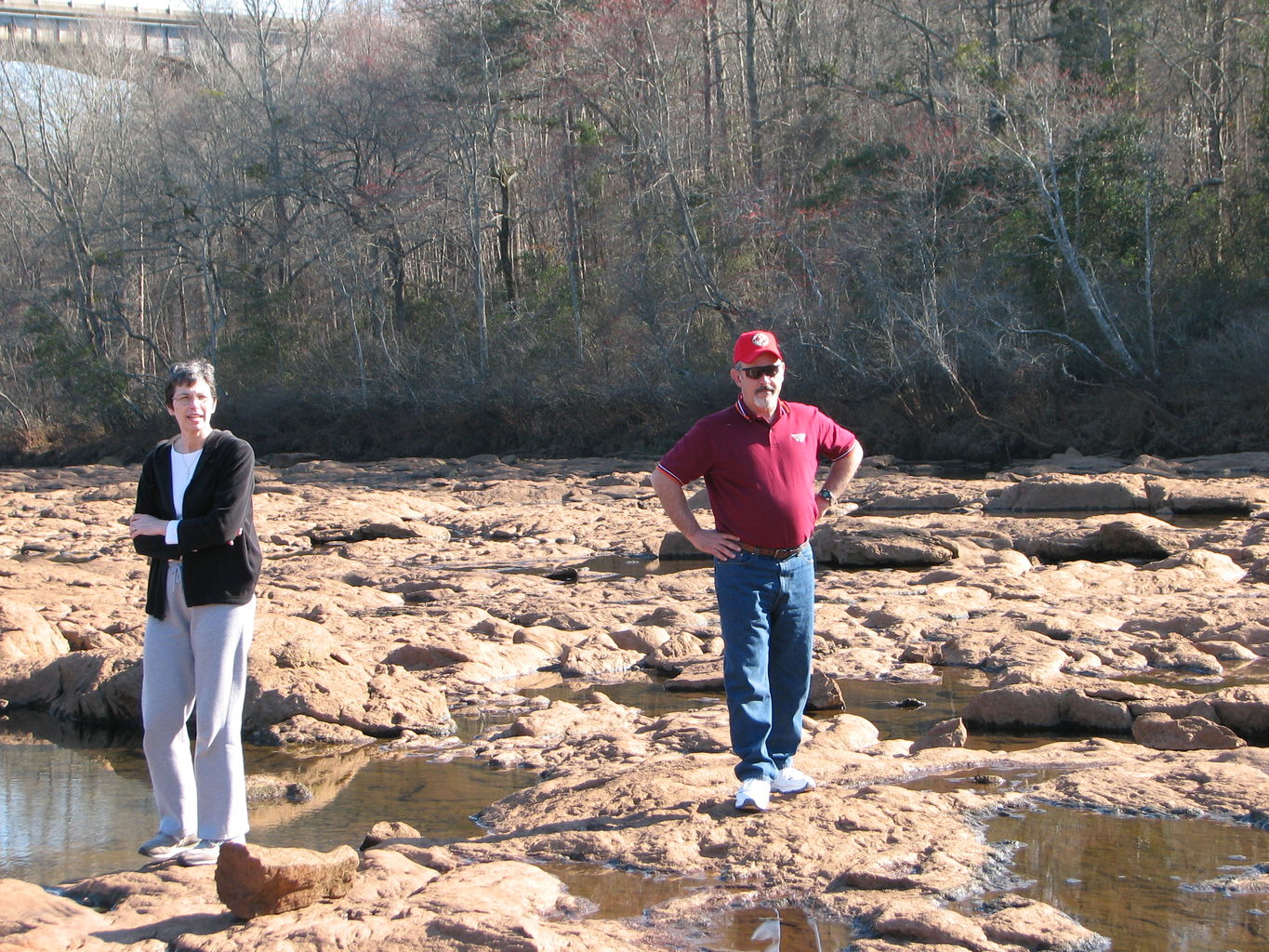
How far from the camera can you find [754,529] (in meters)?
4.56

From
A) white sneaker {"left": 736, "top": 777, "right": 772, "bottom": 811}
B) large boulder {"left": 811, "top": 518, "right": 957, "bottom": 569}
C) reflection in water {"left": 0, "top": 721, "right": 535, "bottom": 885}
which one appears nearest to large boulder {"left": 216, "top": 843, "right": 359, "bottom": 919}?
reflection in water {"left": 0, "top": 721, "right": 535, "bottom": 885}

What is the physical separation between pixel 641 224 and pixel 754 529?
93.0 feet

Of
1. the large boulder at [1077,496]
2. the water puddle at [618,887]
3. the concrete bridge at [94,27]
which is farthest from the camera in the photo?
the concrete bridge at [94,27]

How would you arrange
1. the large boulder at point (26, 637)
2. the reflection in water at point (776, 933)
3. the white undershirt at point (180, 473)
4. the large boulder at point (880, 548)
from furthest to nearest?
the large boulder at point (880, 548) < the large boulder at point (26, 637) < the white undershirt at point (180, 473) < the reflection in water at point (776, 933)

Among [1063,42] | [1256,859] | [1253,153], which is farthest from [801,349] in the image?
[1256,859]

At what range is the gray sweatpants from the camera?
169 inches

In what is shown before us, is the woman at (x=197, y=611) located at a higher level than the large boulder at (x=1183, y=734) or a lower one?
higher

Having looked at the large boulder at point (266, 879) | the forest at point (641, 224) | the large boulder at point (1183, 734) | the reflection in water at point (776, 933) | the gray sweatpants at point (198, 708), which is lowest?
the large boulder at point (1183, 734)

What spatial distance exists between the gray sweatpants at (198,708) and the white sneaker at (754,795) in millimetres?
1707

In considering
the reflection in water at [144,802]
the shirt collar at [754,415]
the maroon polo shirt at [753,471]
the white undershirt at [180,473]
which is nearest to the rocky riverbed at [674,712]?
the reflection in water at [144,802]

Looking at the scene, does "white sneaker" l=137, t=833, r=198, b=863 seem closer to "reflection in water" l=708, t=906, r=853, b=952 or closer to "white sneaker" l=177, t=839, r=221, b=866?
"white sneaker" l=177, t=839, r=221, b=866

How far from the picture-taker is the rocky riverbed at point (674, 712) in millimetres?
3857

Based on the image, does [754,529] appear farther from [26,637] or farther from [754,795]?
[26,637]

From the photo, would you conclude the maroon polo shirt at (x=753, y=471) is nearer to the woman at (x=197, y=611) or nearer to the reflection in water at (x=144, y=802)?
the woman at (x=197, y=611)
